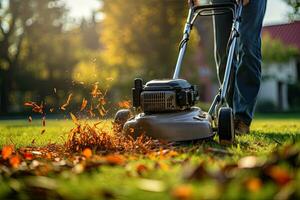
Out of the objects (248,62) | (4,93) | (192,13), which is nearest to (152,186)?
(192,13)

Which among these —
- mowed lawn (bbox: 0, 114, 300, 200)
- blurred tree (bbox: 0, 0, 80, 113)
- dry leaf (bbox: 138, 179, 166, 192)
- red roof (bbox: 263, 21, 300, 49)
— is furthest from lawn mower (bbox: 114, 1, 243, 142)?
red roof (bbox: 263, 21, 300, 49)

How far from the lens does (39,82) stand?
2542 centimetres

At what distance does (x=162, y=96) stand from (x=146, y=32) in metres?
18.5

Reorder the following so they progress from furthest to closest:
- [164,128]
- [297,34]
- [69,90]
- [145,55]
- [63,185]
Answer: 1. [297,34]
2. [69,90]
3. [145,55]
4. [164,128]
5. [63,185]

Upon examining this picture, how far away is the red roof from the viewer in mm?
29831

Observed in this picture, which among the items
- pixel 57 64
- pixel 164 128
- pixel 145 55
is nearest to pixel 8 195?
pixel 164 128

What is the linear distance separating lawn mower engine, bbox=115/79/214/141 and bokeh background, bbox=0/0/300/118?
17.3 metres

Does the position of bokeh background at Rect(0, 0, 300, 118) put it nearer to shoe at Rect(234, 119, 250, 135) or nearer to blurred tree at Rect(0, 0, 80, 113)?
blurred tree at Rect(0, 0, 80, 113)

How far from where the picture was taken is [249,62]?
4.98 metres

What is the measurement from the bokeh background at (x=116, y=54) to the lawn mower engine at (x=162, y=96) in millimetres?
17310

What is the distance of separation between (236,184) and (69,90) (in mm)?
23445

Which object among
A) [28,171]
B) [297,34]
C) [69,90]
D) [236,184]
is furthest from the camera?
[297,34]

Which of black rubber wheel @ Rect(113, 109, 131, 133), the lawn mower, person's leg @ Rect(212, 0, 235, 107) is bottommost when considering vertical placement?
black rubber wheel @ Rect(113, 109, 131, 133)

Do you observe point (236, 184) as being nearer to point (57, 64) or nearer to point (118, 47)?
point (118, 47)
